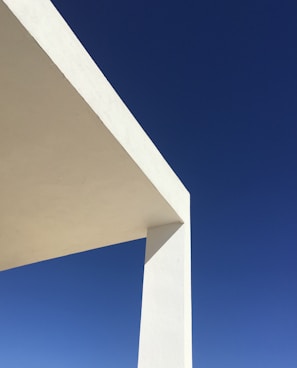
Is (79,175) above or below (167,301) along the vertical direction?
above

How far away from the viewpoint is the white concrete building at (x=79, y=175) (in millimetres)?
2166

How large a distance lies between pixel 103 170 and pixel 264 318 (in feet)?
16.9

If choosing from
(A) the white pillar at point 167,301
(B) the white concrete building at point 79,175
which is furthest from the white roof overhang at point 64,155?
(A) the white pillar at point 167,301

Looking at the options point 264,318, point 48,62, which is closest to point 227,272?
point 264,318

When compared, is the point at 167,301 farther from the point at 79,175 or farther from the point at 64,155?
the point at 64,155

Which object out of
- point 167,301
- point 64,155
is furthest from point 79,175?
point 167,301

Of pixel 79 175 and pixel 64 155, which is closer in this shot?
pixel 64 155

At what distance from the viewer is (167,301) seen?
3098 mm

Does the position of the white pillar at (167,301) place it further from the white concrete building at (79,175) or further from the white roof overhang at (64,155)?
the white roof overhang at (64,155)

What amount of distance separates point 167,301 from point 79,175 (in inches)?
Result: 49.1

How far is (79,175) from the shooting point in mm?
3008

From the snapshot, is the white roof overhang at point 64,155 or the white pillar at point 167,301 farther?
the white pillar at point 167,301

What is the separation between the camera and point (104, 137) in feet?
8.57

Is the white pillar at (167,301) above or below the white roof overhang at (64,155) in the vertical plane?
below
